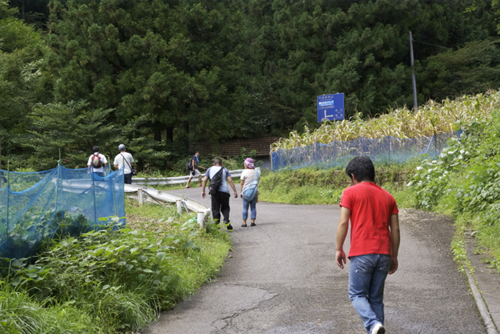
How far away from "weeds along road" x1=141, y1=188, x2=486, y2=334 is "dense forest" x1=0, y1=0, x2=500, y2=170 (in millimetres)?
22127

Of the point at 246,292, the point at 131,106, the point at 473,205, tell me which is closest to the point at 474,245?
the point at 473,205

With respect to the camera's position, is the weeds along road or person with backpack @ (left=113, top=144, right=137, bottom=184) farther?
person with backpack @ (left=113, top=144, right=137, bottom=184)

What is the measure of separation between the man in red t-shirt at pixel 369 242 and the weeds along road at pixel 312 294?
0.87 meters

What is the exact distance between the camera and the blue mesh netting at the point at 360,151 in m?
17.3

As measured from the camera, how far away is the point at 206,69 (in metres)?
35.2

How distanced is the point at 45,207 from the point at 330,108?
60.4 feet

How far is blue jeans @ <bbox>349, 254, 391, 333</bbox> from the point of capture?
188 inches

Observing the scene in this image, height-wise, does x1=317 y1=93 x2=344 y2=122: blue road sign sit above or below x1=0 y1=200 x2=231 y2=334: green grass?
above

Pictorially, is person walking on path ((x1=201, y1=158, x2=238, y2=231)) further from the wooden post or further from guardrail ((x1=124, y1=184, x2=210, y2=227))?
the wooden post

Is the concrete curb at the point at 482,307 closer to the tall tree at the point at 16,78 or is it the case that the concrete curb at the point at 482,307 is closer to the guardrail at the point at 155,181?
the guardrail at the point at 155,181

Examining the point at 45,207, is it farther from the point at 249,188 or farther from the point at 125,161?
the point at 125,161

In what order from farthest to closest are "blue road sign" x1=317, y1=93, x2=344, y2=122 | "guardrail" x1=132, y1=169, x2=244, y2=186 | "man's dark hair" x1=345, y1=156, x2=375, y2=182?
"guardrail" x1=132, y1=169, x2=244, y2=186
"blue road sign" x1=317, y1=93, x2=344, y2=122
"man's dark hair" x1=345, y1=156, x2=375, y2=182

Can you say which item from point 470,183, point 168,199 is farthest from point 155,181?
point 470,183

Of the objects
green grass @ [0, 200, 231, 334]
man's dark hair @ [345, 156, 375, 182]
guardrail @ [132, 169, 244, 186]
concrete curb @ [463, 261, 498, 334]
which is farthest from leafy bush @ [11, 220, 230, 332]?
guardrail @ [132, 169, 244, 186]
